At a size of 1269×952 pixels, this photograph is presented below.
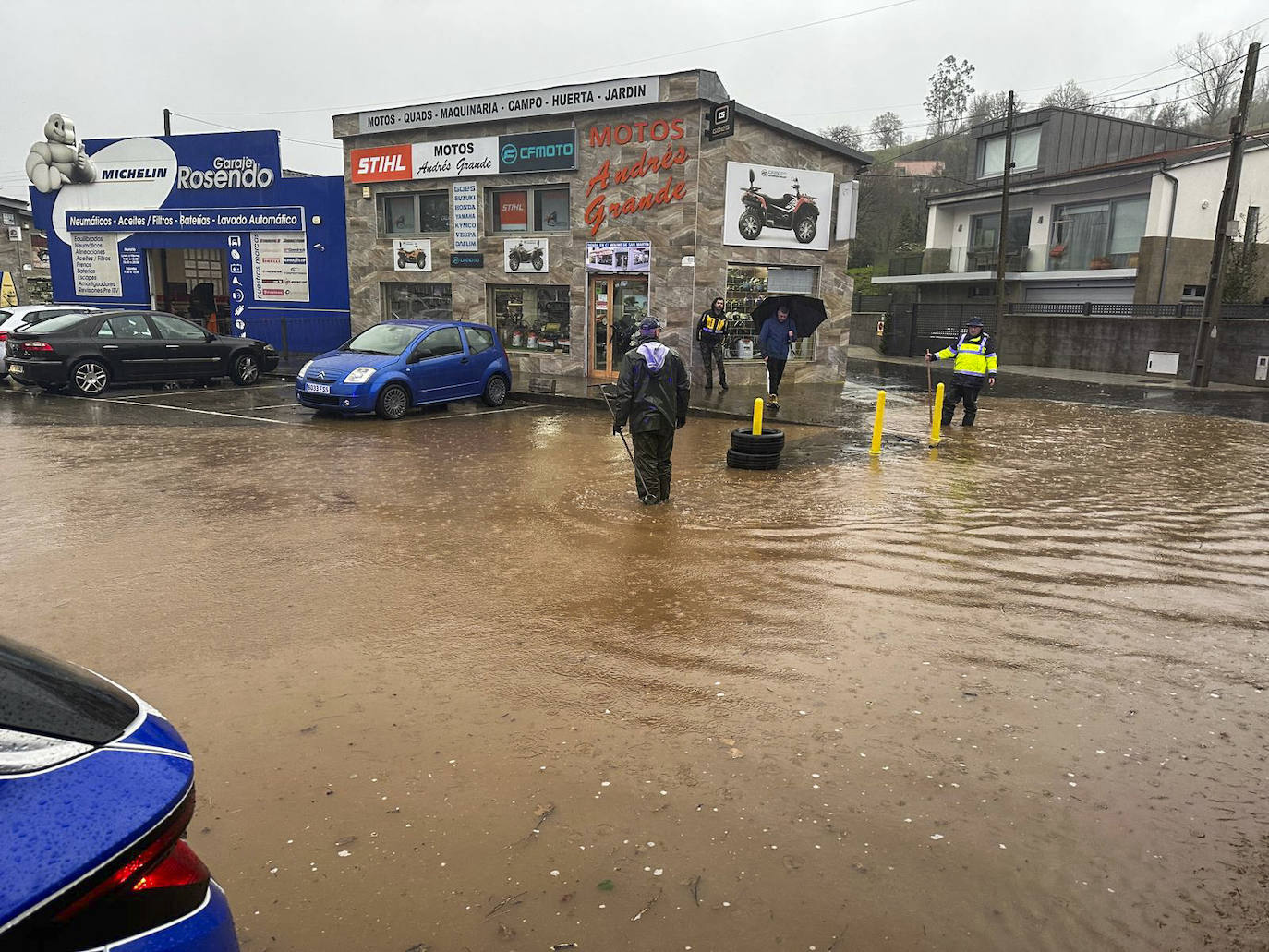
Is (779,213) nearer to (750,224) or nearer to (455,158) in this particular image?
(750,224)

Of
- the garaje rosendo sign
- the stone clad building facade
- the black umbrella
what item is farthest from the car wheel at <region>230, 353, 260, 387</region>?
the black umbrella

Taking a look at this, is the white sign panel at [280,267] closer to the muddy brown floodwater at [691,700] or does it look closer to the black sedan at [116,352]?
the black sedan at [116,352]

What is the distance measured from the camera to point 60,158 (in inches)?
996

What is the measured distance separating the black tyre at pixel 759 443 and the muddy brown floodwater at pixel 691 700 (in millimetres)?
1021

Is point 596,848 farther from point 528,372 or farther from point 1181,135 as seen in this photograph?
point 1181,135

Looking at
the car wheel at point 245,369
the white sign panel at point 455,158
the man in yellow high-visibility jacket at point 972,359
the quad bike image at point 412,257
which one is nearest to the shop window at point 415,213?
the quad bike image at point 412,257

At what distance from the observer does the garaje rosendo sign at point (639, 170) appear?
18.6m

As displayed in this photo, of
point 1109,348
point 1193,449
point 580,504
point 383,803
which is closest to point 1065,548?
point 580,504

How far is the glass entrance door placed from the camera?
19625 mm

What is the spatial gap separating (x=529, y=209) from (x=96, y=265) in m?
14.0

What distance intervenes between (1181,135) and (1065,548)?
41530mm

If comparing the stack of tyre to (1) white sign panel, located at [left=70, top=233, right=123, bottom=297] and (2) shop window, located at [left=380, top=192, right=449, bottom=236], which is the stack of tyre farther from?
(1) white sign panel, located at [left=70, top=233, right=123, bottom=297]

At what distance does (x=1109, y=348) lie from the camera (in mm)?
26297

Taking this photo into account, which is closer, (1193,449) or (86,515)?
(86,515)
